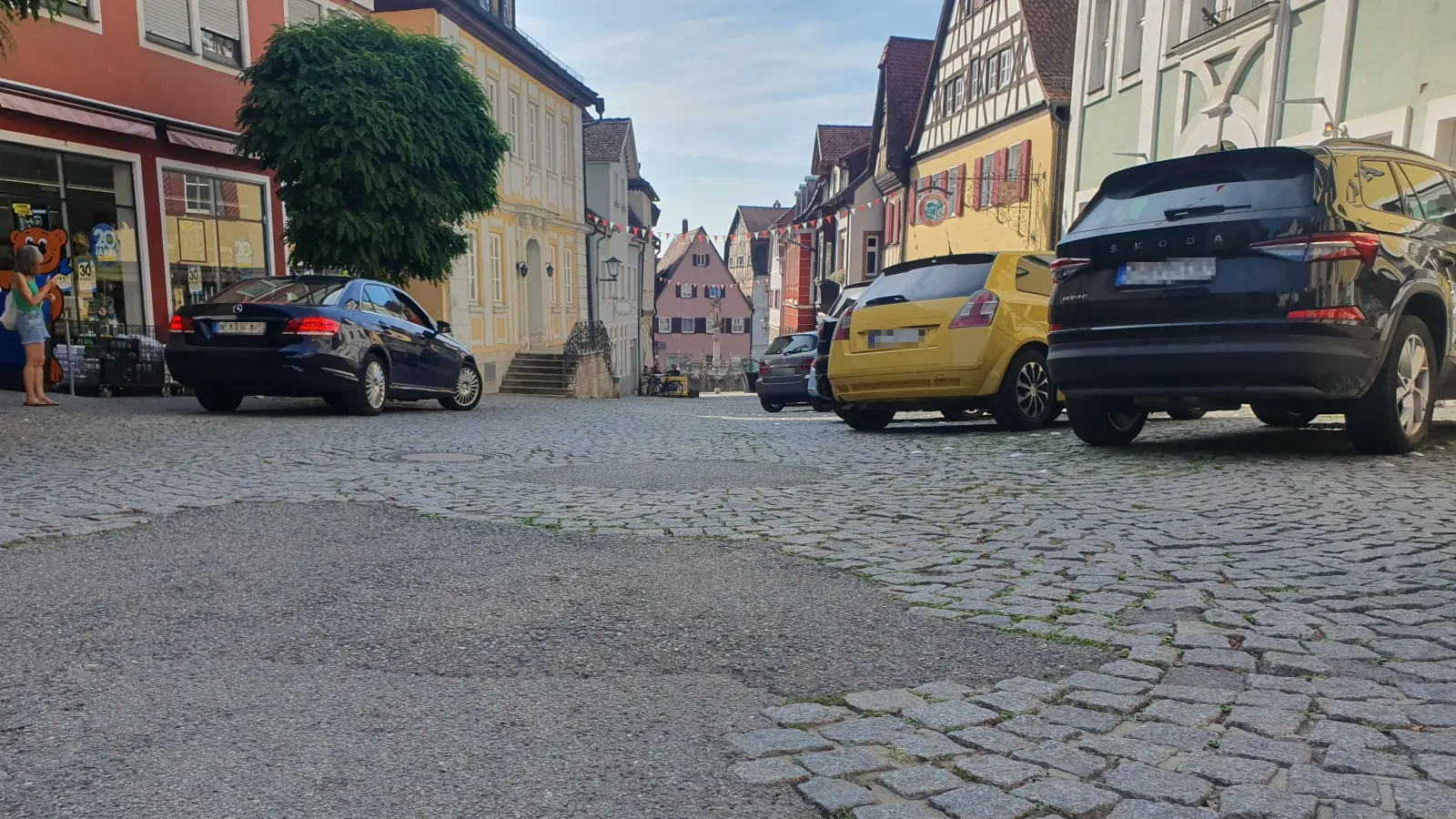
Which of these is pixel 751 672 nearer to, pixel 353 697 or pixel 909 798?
pixel 909 798

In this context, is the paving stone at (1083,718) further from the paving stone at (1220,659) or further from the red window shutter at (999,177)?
the red window shutter at (999,177)

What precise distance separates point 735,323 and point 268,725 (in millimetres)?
92659

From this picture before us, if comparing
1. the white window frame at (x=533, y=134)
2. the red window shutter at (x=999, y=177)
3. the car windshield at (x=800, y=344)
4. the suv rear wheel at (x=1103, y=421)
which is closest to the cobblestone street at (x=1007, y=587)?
the suv rear wheel at (x=1103, y=421)

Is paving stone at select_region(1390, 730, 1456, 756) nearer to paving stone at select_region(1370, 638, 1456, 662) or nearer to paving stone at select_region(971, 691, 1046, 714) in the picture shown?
paving stone at select_region(1370, 638, 1456, 662)

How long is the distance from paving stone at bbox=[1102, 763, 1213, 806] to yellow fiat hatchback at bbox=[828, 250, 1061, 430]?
675cm

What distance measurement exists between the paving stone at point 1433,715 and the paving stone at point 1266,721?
271mm

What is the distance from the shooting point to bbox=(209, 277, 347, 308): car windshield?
1107cm

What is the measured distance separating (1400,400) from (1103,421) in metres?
1.93

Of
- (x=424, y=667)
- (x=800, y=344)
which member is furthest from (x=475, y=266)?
(x=424, y=667)

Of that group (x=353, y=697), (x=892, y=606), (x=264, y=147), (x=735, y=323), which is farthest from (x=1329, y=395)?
(x=735, y=323)

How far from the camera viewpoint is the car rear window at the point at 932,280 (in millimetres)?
9062

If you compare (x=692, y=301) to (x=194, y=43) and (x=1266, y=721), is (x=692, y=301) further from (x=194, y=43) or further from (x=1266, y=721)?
(x=1266, y=721)

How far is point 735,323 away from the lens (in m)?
94.8

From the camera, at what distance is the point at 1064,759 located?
238cm
